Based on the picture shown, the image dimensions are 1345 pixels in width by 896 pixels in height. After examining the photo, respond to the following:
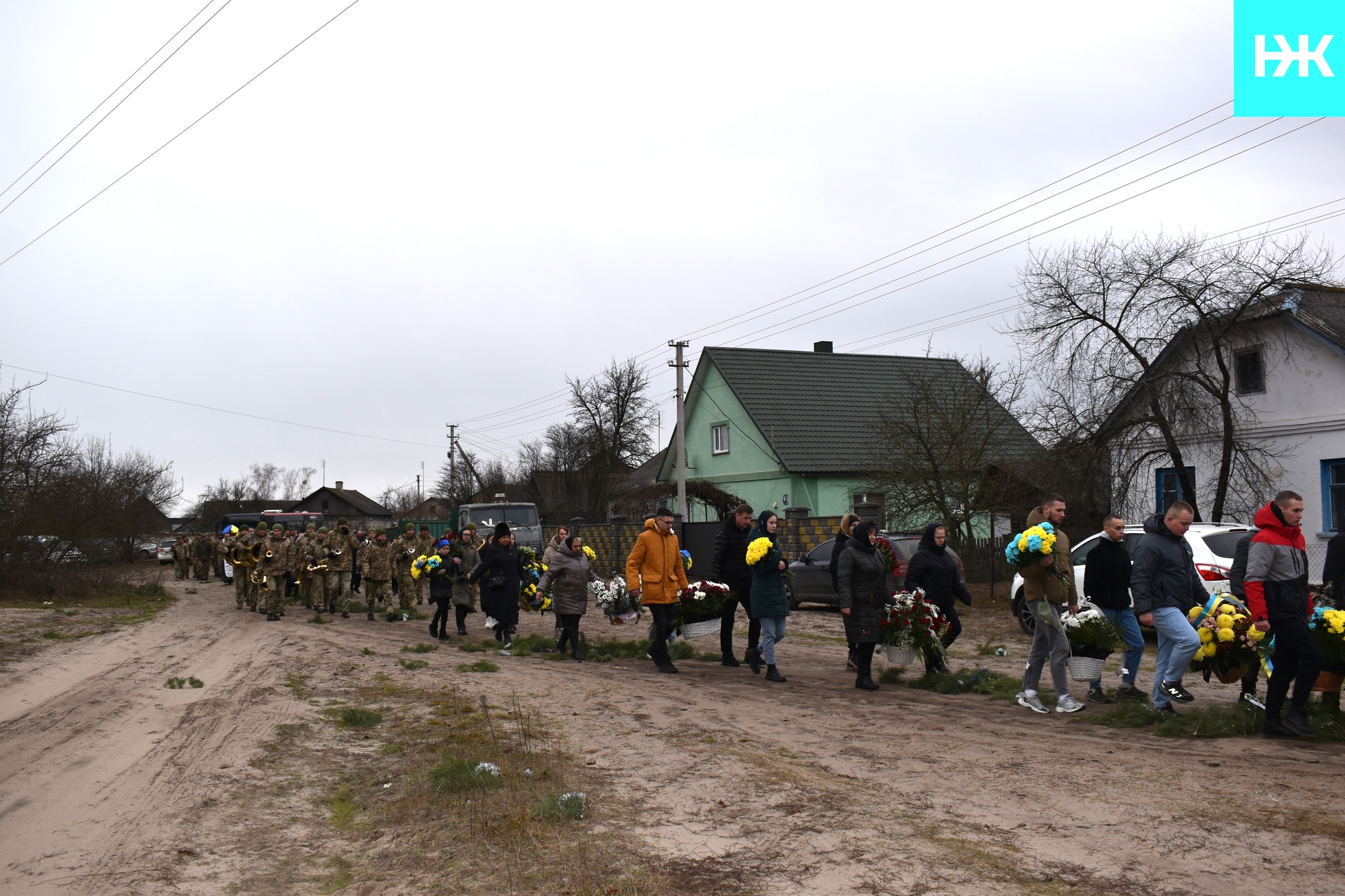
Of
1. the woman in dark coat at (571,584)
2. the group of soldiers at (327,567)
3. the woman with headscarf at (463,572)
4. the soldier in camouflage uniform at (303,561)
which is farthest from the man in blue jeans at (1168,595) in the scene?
the soldier in camouflage uniform at (303,561)

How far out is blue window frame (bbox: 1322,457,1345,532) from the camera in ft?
75.3

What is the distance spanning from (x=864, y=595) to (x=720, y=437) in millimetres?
30311

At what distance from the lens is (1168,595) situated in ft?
29.7

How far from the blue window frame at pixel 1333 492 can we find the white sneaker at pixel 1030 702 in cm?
1691

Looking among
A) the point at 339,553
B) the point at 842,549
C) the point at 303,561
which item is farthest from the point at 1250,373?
the point at 303,561

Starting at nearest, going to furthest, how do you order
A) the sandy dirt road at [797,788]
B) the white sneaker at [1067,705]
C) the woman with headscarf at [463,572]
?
the sandy dirt road at [797,788] → the white sneaker at [1067,705] → the woman with headscarf at [463,572]

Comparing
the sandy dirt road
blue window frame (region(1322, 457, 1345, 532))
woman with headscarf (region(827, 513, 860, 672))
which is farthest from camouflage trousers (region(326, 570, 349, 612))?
blue window frame (region(1322, 457, 1345, 532))

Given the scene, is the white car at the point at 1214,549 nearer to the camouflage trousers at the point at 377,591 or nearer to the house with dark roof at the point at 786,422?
the camouflage trousers at the point at 377,591

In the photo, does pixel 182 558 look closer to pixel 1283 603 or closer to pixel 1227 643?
pixel 1227 643

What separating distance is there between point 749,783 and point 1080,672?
4258 mm

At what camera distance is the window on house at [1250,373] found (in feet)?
80.2

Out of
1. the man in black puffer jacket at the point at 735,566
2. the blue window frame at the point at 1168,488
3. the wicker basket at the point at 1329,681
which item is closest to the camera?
the wicker basket at the point at 1329,681

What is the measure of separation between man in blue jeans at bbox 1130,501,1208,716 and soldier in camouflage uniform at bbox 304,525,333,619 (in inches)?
640

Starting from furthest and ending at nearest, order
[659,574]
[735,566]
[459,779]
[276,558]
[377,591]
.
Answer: [276,558], [377,591], [735,566], [659,574], [459,779]
